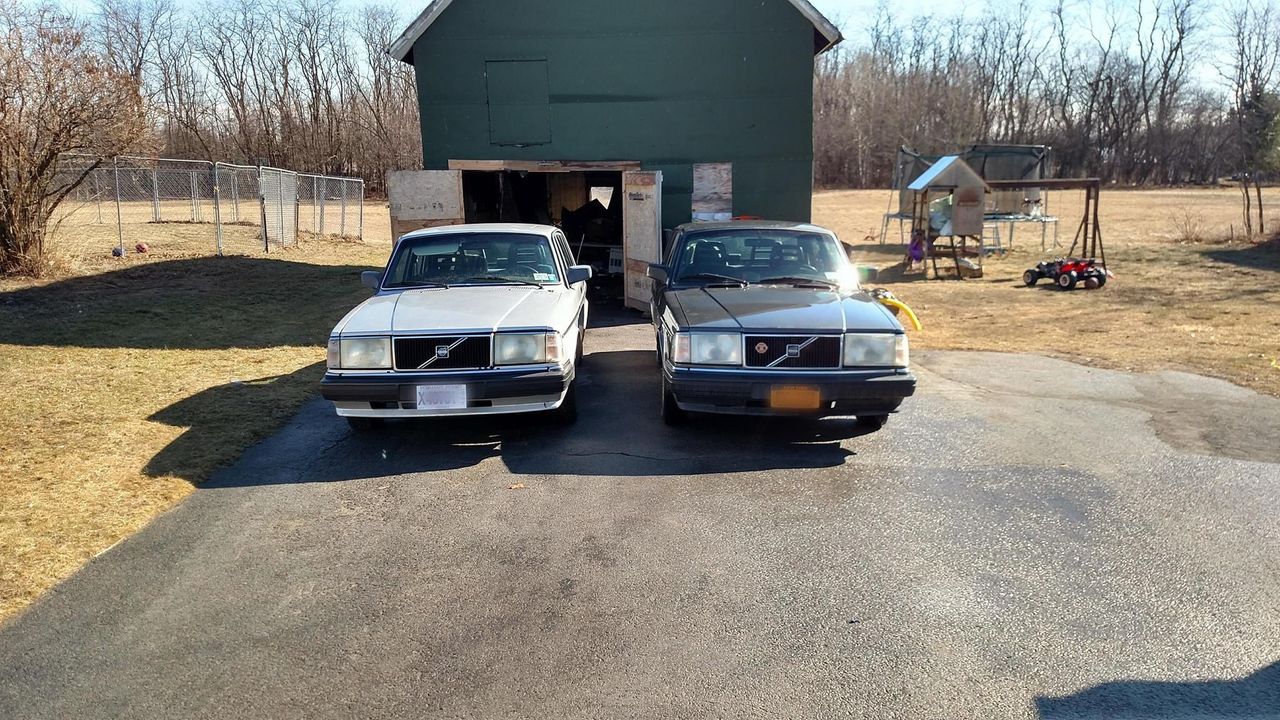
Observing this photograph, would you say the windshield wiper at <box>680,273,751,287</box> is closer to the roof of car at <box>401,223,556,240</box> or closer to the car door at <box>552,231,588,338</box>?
the car door at <box>552,231,588,338</box>

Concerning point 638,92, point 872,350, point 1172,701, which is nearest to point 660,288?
point 872,350

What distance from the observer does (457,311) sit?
6.24 metres

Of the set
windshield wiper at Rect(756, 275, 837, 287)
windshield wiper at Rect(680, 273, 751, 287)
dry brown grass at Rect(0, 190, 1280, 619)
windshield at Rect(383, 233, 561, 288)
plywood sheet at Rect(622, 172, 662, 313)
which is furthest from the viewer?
plywood sheet at Rect(622, 172, 662, 313)

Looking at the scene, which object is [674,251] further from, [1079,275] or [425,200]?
[1079,275]

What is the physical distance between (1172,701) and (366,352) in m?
4.91

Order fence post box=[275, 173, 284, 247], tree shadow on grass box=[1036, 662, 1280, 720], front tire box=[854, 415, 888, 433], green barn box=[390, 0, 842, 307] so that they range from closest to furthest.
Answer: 1. tree shadow on grass box=[1036, 662, 1280, 720]
2. front tire box=[854, 415, 888, 433]
3. green barn box=[390, 0, 842, 307]
4. fence post box=[275, 173, 284, 247]

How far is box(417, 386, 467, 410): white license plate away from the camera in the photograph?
5.77 meters

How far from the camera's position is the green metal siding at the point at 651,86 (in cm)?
1419

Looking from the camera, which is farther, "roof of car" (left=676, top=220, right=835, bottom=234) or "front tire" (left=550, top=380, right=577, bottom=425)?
"roof of car" (left=676, top=220, right=835, bottom=234)

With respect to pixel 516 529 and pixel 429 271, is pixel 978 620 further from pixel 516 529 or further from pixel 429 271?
pixel 429 271

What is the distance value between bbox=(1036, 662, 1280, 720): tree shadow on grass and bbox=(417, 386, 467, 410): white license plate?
3.93 metres

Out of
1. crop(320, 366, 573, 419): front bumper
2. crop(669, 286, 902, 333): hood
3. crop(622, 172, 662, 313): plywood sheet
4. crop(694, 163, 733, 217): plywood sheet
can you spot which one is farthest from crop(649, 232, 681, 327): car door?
crop(694, 163, 733, 217): plywood sheet

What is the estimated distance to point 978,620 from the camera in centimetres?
362

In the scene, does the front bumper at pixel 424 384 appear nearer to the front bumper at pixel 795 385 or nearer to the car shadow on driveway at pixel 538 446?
the car shadow on driveway at pixel 538 446
